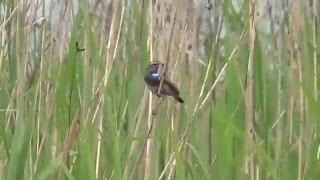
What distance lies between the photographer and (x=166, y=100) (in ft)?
4.20

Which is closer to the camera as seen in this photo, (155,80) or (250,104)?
(155,80)

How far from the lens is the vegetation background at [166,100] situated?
1084mm

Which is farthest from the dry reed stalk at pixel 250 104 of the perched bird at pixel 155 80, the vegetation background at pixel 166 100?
the perched bird at pixel 155 80

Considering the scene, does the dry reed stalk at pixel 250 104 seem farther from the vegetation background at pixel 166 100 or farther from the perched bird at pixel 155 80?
the perched bird at pixel 155 80

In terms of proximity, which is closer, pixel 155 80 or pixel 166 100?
pixel 155 80

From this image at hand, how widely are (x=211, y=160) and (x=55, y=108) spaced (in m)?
0.28

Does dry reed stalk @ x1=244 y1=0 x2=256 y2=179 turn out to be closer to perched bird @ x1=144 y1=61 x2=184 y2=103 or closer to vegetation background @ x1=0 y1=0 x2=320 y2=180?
vegetation background @ x1=0 y1=0 x2=320 y2=180

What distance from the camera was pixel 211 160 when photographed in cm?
119

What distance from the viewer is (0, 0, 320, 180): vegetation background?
3.56ft

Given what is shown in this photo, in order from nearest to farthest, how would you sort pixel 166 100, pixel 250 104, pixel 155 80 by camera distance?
pixel 155 80 → pixel 250 104 → pixel 166 100

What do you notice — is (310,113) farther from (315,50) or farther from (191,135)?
(191,135)

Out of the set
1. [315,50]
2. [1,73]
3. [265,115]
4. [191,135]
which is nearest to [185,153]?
[191,135]

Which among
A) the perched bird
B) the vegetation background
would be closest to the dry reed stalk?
the vegetation background

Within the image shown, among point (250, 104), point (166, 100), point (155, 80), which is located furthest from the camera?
point (166, 100)
